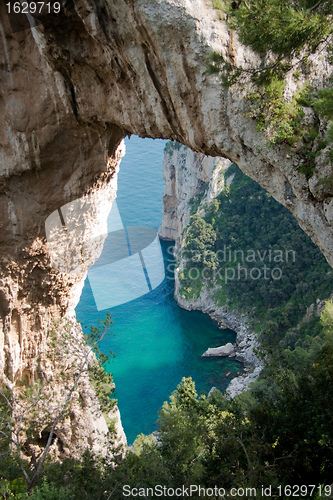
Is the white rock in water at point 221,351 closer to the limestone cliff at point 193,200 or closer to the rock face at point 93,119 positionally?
the limestone cliff at point 193,200

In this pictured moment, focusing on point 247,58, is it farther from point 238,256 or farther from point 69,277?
point 238,256

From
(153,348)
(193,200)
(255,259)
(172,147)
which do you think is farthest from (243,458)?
(172,147)

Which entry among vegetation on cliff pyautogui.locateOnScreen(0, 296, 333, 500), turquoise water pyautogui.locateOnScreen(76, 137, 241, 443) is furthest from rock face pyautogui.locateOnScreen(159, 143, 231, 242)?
vegetation on cliff pyautogui.locateOnScreen(0, 296, 333, 500)

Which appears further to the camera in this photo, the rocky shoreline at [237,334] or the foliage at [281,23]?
the rocky shoreline at [237,334]

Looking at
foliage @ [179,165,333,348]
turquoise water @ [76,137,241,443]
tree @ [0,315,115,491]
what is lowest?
turquoise water @ [76,137,241,443]

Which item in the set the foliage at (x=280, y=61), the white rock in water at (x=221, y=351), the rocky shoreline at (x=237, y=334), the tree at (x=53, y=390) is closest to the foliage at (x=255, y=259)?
the rocky shoreline at (x=237, y=334)

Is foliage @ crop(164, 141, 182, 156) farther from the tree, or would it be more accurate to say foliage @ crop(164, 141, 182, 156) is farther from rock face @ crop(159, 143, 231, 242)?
the tree

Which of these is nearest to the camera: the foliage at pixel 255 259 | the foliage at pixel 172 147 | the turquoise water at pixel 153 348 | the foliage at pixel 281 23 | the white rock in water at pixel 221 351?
the foliage at pixel 281 23
